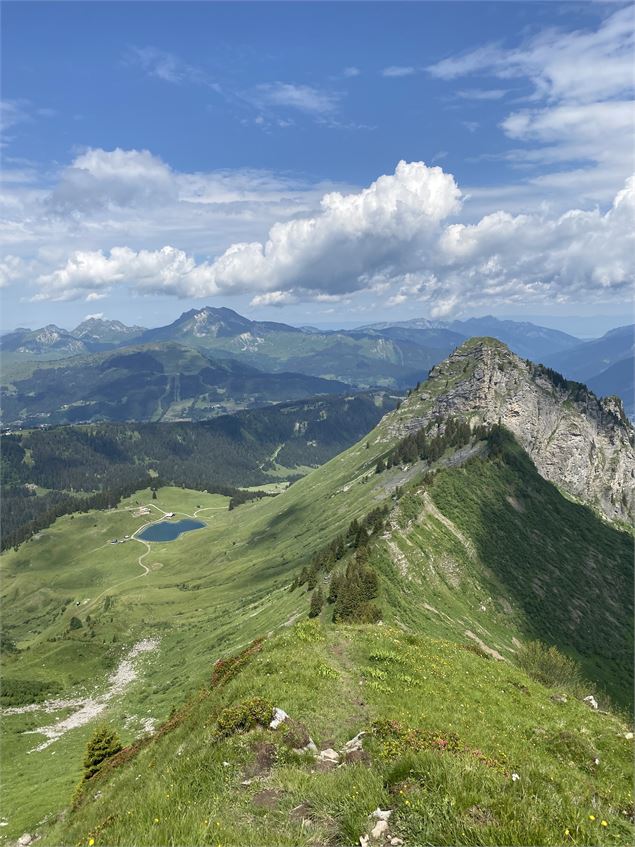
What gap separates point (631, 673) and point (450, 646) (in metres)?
132

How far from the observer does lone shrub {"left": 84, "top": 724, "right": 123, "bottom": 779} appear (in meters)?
38.2

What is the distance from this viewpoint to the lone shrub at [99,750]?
125 ft

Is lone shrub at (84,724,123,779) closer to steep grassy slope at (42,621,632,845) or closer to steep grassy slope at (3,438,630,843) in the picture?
steep grassy slope at (42,621,632,845)

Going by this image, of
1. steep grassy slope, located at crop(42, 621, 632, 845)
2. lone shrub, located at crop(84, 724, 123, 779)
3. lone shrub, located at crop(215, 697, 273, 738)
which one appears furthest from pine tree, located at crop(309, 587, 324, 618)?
lone shrub, located at crop(215, 697, 273, 738)

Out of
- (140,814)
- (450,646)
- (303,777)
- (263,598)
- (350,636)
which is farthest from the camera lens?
(263,598)

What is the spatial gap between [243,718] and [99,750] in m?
27.5

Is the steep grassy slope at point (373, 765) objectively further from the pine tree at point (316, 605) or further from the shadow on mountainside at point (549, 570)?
the shadow on mountainside at point (549, 570)

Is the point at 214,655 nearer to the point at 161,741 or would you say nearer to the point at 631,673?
the point at 161,741

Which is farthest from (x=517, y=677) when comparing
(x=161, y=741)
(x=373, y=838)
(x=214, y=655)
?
(x=214, y=655)

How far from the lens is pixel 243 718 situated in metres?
21.1

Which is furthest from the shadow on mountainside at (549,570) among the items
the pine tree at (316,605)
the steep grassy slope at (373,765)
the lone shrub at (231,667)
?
the lone shrub at (231,667)

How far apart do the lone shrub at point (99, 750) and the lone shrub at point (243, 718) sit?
24647 mm

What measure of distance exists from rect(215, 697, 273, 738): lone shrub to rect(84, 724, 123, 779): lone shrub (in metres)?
24.6

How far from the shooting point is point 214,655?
11906 centimetres
